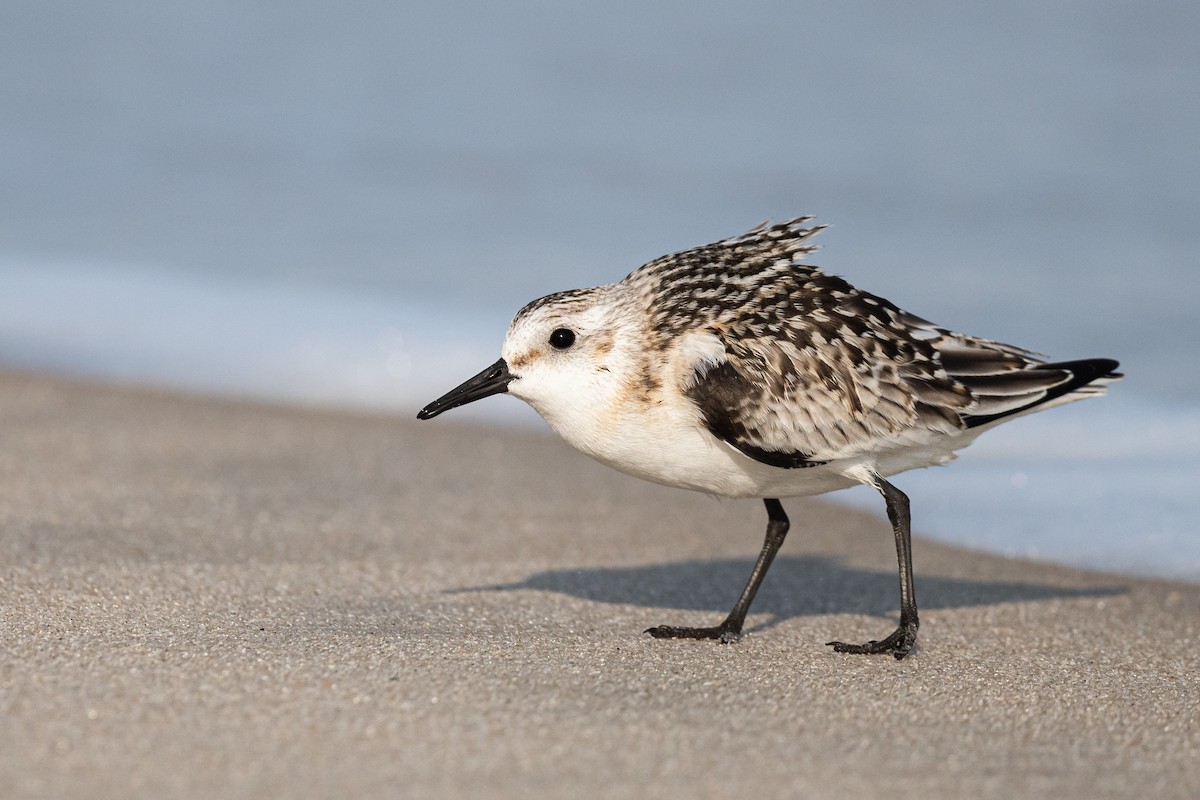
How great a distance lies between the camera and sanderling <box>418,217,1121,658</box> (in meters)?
4.67

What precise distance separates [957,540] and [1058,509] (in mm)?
638

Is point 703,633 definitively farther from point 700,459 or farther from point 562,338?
point 562,338

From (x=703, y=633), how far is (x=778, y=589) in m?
1.14

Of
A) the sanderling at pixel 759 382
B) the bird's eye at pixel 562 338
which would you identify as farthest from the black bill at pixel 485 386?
the bird's eye at pixel 562 338

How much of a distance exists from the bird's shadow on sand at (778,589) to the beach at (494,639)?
21 mm

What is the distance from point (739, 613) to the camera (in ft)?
16.6

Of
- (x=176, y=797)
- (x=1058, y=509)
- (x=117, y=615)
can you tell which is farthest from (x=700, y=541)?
(x=176, y=797)

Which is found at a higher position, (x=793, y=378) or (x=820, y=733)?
(x=793, y=378)

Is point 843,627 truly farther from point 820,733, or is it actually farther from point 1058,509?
point 1058,509

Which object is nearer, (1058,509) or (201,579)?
(201,579)

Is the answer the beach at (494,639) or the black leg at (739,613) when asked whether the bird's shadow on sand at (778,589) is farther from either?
the black leg at (739,613)

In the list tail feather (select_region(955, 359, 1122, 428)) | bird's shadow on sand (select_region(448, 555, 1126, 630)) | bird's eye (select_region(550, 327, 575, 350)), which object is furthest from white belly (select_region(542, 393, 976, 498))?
bird's shadow on sand (select_region(448, 555, 1126, 630))

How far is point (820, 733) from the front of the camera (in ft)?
12.4

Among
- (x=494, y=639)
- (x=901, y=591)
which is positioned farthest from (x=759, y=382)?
(x=494, y=639)
